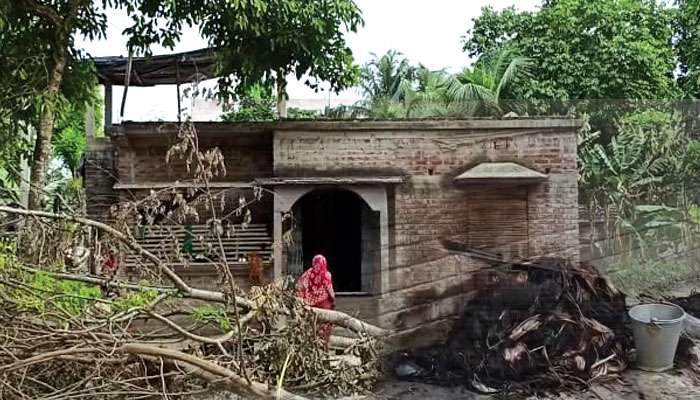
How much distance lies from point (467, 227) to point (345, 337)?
98cm

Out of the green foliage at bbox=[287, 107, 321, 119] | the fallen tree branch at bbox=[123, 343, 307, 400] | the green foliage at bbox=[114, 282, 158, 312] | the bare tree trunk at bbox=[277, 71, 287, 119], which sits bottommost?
the fallen tree branch at bbox=[123, 343, 307, 400]

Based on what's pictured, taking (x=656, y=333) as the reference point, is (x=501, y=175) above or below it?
above

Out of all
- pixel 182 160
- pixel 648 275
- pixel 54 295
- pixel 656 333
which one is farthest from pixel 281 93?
pixel 656 333

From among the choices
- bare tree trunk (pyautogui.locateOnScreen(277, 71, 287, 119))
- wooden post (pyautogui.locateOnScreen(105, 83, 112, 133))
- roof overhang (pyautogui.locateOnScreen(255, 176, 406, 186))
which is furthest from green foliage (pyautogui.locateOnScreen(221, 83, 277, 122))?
wooden post (pyautogui.locateOnScreen(105, 83, 112, 133))

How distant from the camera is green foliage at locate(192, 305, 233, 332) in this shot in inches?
164

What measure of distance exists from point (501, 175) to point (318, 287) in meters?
1.27

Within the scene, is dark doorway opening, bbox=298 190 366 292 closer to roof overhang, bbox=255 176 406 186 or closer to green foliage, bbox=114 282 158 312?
roof overhang, bbox=255 176 406 186

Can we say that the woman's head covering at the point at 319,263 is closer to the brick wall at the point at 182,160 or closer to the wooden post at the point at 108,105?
the brick wall at the point at 182,160

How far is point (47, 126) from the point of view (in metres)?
5.19

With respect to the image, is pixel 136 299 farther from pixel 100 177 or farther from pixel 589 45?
pixel 589 45

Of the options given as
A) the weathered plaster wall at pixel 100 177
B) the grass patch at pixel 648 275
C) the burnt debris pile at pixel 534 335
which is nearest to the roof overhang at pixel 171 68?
the weathered plaster wall at pixel 100 177

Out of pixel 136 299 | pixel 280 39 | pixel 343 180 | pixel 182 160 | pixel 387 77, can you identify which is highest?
pixel 280 39

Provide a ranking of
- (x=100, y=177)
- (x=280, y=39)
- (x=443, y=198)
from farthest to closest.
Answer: (x=280, y=39) → (x=100, y=177) → (x=443, y=198)

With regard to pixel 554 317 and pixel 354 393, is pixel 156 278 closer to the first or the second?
pixel 354 393
